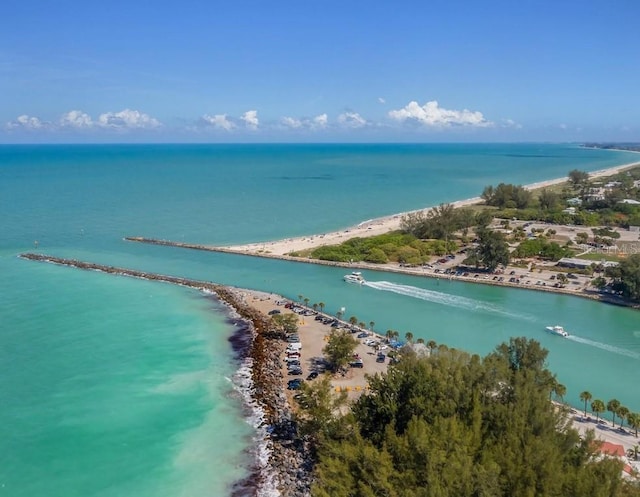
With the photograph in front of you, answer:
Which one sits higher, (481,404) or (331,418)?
(481,404)

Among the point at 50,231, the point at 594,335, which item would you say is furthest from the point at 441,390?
the point at 50,231

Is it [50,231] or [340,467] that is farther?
[50,231]

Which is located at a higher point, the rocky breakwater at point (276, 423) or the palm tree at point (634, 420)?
the palm tree at point (634, 420)

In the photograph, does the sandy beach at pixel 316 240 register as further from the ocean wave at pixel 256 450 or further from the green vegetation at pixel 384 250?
the ocean wave at pixel 256 450

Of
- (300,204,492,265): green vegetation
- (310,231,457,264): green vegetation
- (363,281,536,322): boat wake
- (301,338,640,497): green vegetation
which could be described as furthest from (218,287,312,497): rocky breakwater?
(300,204,492,265): green vegetation

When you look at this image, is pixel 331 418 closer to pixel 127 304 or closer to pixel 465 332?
pixel 465 332

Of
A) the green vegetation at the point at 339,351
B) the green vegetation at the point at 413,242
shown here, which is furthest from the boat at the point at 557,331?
the green vegetation at the point at 413,242
